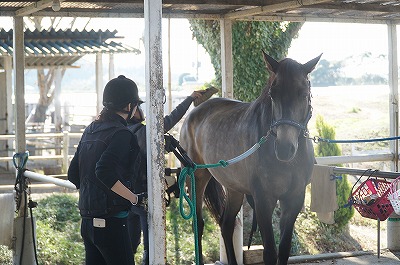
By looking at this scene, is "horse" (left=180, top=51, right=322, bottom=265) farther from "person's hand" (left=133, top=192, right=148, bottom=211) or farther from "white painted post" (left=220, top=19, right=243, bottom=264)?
"person's hand" (left=133, top=192, right=148, bottom=211)

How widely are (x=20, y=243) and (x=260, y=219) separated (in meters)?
2.43

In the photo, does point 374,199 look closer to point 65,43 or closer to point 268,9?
point 268,9

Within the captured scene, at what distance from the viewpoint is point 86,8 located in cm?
622

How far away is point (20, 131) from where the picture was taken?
627 centimetres

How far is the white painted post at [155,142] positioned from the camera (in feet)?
11.5

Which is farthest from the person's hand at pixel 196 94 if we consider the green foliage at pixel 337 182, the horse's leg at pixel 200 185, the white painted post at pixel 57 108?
the white painted post at pixel 57 108

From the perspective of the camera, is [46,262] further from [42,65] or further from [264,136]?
[42,65]

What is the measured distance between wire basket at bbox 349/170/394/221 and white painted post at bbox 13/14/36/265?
2962 mm

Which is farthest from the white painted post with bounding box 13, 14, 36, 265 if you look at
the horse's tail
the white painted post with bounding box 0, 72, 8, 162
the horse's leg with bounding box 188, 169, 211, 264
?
the white painted post with bounding box 0, 72, 8, 162

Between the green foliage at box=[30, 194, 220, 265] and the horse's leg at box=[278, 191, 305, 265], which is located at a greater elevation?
the horse's leg at box=[278, 191, 305, 265]

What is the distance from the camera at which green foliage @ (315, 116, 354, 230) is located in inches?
426

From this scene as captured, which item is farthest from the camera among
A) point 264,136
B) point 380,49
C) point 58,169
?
point 380,49

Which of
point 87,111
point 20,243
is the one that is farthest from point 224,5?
point 87,111

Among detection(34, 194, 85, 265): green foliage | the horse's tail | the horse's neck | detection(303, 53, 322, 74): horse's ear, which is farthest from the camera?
detection(34, 194, 85, 265): green foliage
